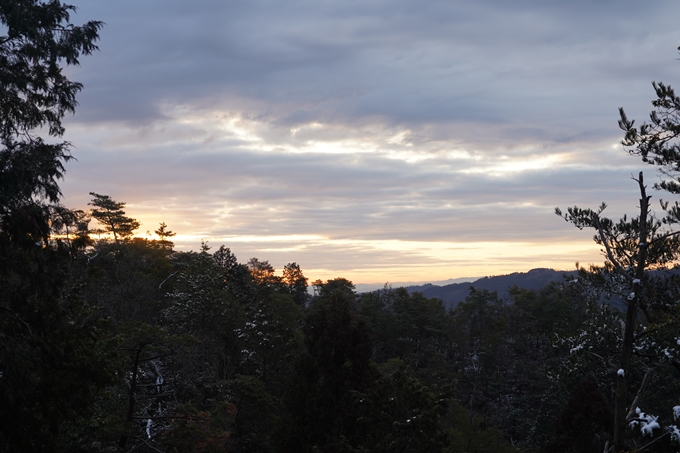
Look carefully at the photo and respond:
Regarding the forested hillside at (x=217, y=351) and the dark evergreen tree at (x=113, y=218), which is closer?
the forested hillside at (x=217, y=351)

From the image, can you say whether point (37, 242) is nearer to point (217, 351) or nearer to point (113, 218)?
point (217, 351)

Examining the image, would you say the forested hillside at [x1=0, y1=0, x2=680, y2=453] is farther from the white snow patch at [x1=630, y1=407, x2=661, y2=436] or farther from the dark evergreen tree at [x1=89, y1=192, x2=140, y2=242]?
the dark evergreen tree at [x1=89, y1=192, x2=140, y2=242]

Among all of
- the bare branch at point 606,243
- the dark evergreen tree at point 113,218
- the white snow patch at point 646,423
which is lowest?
the white snow patch at point 646,423

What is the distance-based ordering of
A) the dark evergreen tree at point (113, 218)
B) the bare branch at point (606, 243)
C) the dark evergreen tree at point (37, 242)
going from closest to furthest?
the dark evergreen tree at point (37, 242)
the bare branch at point (606, 243)
the dark evergreen tree at point (113, 218)

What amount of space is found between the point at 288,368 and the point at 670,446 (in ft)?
88.9

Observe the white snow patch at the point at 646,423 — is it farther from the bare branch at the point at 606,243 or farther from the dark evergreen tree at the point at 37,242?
the dark evergreen tree at the point at 37,242

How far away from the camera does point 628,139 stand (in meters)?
12.3

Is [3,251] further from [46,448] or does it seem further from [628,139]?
[628,139]

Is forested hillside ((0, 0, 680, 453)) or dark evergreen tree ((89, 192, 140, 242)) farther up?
dark evergreen tree ((89, 192, 140, 242))

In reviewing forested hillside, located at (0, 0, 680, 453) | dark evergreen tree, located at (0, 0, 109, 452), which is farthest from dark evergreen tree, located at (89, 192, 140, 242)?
dark evergreen tree, located at (0, 0, 109, 452)

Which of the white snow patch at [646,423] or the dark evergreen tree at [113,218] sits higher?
the dark evergreen tree at [113,218]

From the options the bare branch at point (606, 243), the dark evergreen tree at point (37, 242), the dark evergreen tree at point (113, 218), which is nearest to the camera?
the dark evergreen tree at point (37, 242)

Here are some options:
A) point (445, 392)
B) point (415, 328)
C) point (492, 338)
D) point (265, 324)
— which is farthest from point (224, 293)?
point (492, 338)

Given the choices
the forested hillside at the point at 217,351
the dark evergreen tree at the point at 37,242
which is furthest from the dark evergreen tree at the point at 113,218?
the dark evergreen tree at the point at 37,242
